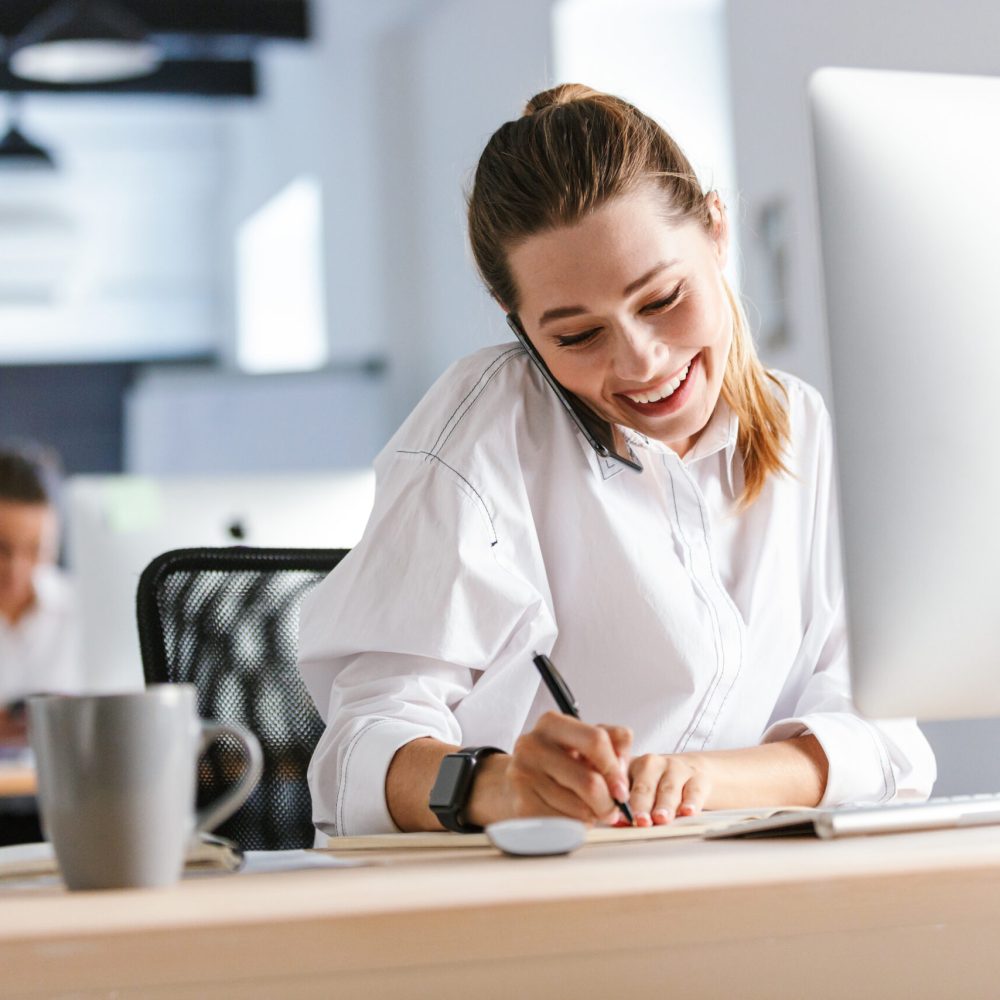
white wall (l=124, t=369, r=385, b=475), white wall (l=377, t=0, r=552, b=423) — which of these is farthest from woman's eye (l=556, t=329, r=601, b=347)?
white wall (l=124, t=369, r=385, b=475)

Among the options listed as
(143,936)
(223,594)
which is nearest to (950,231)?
(143,936)

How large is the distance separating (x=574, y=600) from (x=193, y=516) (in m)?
1.22

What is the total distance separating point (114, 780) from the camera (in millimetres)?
640

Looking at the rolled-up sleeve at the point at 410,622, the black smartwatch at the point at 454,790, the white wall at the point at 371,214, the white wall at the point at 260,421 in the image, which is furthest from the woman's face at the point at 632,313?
the white wall at the point at 260,421

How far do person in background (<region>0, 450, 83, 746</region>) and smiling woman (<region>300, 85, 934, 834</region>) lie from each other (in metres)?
2.96

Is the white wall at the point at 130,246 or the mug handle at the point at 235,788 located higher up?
the white wall at the point at 130,246

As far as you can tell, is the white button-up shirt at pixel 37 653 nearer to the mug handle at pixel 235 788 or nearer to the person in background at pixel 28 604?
the person in background at pixel 28 604

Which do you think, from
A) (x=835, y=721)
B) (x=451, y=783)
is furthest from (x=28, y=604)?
(x=451, y=783)

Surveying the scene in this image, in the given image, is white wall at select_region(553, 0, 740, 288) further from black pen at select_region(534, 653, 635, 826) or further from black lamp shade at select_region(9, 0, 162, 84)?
black pen at select_region(534, 653, 635, 826)

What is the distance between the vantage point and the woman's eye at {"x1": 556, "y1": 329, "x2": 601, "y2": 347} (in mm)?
1389

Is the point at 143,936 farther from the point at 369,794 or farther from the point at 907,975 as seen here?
the point at 369,794

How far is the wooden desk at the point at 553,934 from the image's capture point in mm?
532

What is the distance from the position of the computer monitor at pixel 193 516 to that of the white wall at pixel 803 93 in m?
0.93

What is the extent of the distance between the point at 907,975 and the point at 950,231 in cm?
42
